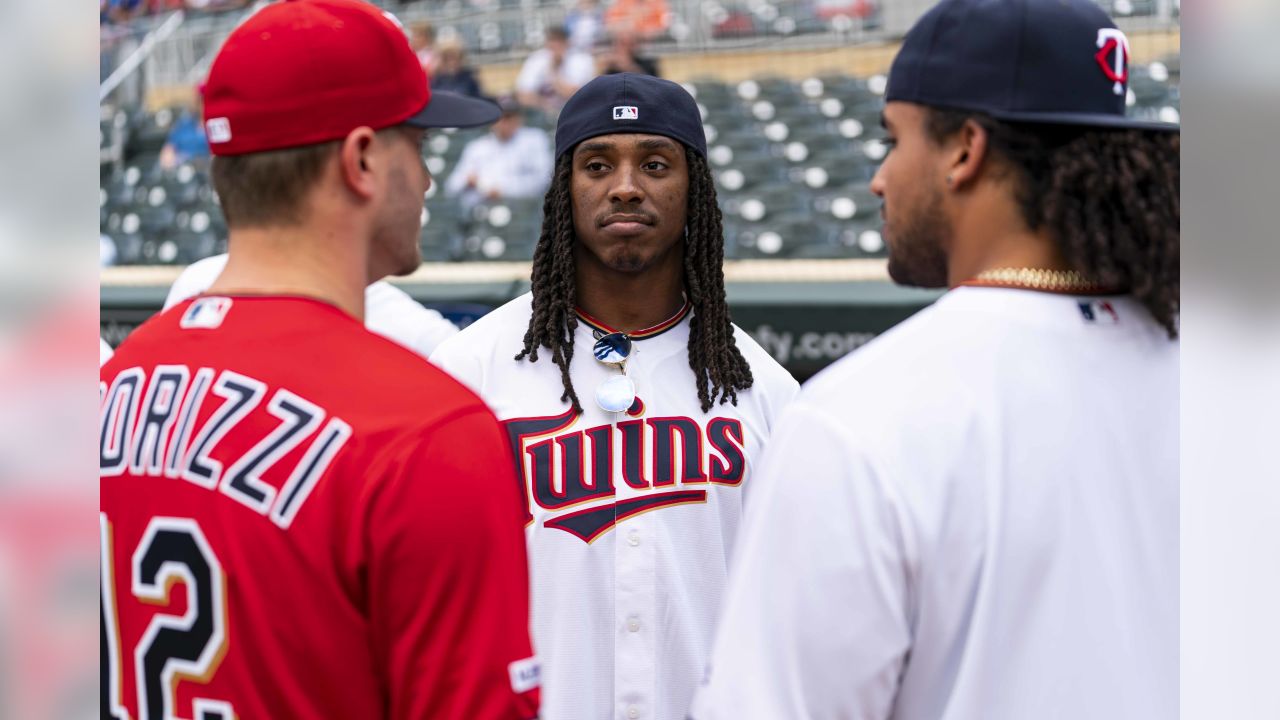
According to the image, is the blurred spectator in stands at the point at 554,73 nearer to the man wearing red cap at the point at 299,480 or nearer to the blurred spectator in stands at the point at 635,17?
the blurred spectator in stands at the point at 635,17

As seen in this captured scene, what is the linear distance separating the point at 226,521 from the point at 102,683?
0.27 meters

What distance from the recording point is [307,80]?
4.66ft

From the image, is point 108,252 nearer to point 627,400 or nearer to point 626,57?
point 626,57

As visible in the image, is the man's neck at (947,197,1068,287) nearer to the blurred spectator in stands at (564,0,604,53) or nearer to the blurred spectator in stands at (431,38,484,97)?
the blurred spectator in stands at (431,38,484,97)

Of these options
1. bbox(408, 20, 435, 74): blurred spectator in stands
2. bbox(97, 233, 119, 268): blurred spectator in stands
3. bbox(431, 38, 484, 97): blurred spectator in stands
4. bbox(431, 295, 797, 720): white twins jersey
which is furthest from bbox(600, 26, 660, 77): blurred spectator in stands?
bbox(431, 295, 797, 720): white twins jersey

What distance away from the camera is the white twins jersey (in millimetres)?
2400

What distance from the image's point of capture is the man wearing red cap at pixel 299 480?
4.22 feet

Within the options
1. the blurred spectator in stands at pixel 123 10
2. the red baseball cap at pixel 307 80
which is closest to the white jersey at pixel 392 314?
the red baseball cap at pixel 307 80

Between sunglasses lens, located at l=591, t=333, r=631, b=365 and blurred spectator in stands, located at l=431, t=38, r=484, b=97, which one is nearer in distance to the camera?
sunglasses lens, located at l=591, t=333, r=631, b=365

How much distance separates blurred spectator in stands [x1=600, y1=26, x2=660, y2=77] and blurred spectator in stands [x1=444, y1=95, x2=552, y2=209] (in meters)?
0.83

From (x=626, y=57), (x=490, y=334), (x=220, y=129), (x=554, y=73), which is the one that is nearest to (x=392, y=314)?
(x=490, y=334)
